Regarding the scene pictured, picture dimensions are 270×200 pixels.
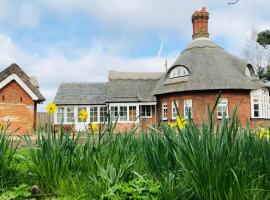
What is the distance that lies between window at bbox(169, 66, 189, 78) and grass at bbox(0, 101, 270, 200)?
22836 mm

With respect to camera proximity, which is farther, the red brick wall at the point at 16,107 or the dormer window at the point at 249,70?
the dormer window at the point at 249,70

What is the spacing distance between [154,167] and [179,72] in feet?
78.5

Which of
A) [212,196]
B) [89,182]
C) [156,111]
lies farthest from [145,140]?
[156,111]

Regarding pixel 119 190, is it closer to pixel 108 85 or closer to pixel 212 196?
pixel 212 196

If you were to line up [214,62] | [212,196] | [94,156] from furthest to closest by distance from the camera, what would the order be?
[214,62] < [94,156] < [212,196]

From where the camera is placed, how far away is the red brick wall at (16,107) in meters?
20.7

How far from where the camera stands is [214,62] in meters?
27.0

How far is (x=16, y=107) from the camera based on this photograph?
2080cm

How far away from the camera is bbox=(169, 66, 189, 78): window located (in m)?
26.3

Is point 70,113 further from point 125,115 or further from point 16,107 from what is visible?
point 16,107

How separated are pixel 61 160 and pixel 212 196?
1628mm

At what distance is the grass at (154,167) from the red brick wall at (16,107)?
17680 mm

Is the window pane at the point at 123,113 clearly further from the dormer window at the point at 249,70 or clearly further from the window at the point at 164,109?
the dormer window at the point at 249,70

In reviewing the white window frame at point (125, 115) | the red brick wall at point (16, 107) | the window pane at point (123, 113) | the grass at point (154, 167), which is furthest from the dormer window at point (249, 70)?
the grass at point (154, 167)
